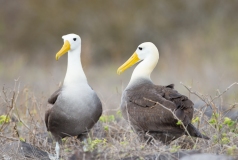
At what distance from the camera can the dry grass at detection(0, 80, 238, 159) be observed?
5.63 meters

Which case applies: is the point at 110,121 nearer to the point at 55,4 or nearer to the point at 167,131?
the point at 167,131

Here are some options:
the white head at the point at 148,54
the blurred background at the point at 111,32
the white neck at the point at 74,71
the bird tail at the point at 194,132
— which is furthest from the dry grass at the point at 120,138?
the blurred background at the point at 111,32

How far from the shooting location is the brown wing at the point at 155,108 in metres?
6.31

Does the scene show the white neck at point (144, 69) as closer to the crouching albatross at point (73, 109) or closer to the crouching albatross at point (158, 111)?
the crouching albatross at point (158, 111)

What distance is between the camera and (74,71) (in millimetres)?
7078

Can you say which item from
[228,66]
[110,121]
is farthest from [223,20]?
[110,121]

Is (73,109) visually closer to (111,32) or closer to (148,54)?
(148,54)

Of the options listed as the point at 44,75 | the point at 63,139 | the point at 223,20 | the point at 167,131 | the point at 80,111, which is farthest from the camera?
the point at 223,20

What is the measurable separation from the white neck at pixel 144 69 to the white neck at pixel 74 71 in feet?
1.84


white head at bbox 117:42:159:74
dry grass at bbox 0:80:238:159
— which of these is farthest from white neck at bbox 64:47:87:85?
white head at bbox 117:42:159:74

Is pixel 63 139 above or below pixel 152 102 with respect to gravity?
below

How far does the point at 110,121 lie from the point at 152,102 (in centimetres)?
140

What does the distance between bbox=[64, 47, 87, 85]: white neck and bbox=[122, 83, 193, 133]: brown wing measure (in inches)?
21.7

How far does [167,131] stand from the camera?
636 centimetres
